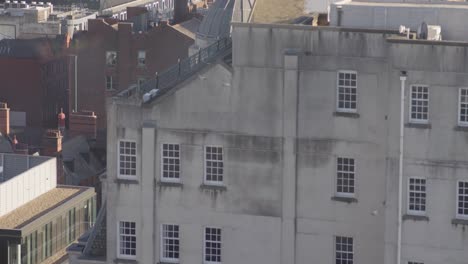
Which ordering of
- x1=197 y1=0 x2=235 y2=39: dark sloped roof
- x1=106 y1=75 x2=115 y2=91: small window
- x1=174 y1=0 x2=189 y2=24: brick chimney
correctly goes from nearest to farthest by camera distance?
x1=197 y1=0 x2=235 y2=39: dark sloped roof
x1=106 y1=75 x2=115 y2=91: small window
x1=174 y1=0 x2=189 y2=24: brick chimney

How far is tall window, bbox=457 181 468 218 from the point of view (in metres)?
61.8

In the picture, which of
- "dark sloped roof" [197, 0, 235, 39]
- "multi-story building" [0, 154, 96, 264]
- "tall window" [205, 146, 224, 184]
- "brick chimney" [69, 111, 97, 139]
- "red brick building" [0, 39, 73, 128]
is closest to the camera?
"tall window" [205, 146, 224, 184]

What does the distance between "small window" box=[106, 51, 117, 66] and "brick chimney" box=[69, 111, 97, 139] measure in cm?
1855

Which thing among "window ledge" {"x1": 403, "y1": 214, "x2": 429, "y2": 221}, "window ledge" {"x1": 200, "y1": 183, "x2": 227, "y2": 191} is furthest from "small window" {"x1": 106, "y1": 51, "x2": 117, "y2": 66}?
"window ledge" {"x1": 403, "y1": 214, "x2": 429, "y2": 221}

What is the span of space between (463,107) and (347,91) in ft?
15.3

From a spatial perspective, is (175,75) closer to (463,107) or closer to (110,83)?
(463,107)

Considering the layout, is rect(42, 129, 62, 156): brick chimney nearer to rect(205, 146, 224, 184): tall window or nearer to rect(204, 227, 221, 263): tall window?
rect(204, 227, 221, 263): tall window

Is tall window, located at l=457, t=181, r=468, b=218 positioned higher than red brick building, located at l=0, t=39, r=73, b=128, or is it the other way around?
tall window, located at l=457, t=181, r=468, b=218

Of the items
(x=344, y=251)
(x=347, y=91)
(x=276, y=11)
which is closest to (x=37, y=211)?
(x=276, y=11)

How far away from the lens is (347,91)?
6375 cm

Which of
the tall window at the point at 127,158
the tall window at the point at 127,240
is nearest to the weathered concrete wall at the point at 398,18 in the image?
the tall window at the point at 127,158

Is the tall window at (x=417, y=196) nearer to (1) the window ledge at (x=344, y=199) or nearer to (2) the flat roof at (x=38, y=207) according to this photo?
(1) the window ledge at (x=344, y=199)

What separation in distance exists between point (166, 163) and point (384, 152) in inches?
348

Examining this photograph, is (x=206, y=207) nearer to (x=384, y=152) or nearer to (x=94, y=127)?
(x=384, y=152)
